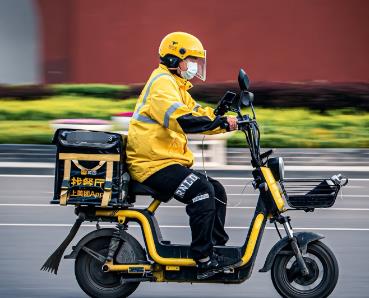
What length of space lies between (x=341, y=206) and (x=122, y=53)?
11.2 m

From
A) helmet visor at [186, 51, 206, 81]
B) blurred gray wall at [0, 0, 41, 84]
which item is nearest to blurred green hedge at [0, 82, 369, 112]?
blurred gray wall at [0, 0, 41, 84]

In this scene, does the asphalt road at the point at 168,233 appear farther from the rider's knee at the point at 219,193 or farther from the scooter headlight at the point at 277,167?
the scooter headlight at the point at 277,167

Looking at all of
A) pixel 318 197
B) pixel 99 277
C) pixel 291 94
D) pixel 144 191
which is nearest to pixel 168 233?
pixel 99 277

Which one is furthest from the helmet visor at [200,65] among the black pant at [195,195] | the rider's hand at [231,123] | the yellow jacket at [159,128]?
the black pant at [195,195]

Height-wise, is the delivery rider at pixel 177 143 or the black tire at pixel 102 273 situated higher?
the delivery rider at pixel 177 143

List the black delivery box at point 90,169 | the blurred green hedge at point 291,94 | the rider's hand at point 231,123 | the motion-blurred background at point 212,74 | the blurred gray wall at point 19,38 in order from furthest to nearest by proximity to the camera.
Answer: the blurred gray wall at point 19,38 < the blurred green hedge at point 291,94 < the motion-blurred background at point 212,74 < the black delivery box at point 90,169 < the rider's hand at point 231,123

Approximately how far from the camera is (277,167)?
6.95 m

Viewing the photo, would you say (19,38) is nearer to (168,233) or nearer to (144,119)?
(168,233)

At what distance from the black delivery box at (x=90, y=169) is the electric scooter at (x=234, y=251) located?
0.18 m

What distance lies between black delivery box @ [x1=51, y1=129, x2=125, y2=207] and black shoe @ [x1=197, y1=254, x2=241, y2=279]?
0.66 m

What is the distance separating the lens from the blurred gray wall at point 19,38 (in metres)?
24.0

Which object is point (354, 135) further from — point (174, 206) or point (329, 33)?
point (174, 206)

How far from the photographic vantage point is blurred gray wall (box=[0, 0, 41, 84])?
2405cm

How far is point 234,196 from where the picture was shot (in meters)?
13.4
